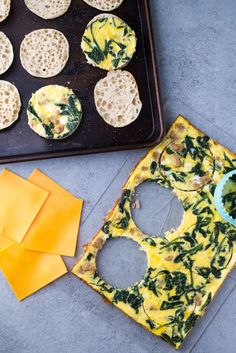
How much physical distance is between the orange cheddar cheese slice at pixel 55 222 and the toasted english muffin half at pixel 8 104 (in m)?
0.32

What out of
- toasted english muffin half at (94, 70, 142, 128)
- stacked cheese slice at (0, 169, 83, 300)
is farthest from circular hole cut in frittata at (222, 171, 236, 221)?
stacked cheese slice at (0, 169, 83, 300)

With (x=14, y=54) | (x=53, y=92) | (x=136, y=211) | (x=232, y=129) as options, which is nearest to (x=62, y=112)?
(x=53, y=92)

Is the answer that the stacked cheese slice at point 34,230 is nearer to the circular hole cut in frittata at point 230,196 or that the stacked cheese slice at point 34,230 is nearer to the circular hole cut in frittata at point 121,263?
the circular hole cut in frittata at point 121,263

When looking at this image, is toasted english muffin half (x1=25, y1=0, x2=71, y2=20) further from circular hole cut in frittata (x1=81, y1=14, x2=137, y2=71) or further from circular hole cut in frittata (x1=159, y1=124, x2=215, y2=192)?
circular hole cut in frittata (x1=159, y1=124, x2=215, y2=192)

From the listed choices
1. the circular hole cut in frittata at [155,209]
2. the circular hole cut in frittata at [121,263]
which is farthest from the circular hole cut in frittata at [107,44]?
the circular hole cut in frittata at [121,263]

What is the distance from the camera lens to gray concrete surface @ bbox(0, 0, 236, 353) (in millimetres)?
3260

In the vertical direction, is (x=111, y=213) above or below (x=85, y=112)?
below

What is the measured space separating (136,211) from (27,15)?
1214mm

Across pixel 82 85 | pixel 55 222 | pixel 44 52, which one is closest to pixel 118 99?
pixel 82 85

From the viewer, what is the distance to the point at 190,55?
333 centimetres

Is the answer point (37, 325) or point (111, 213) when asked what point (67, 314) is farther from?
point (111, 213)

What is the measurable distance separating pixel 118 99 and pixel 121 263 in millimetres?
890

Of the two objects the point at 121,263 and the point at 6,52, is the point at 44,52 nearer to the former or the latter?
the point at 6,52

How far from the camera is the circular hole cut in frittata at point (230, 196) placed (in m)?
3.11
